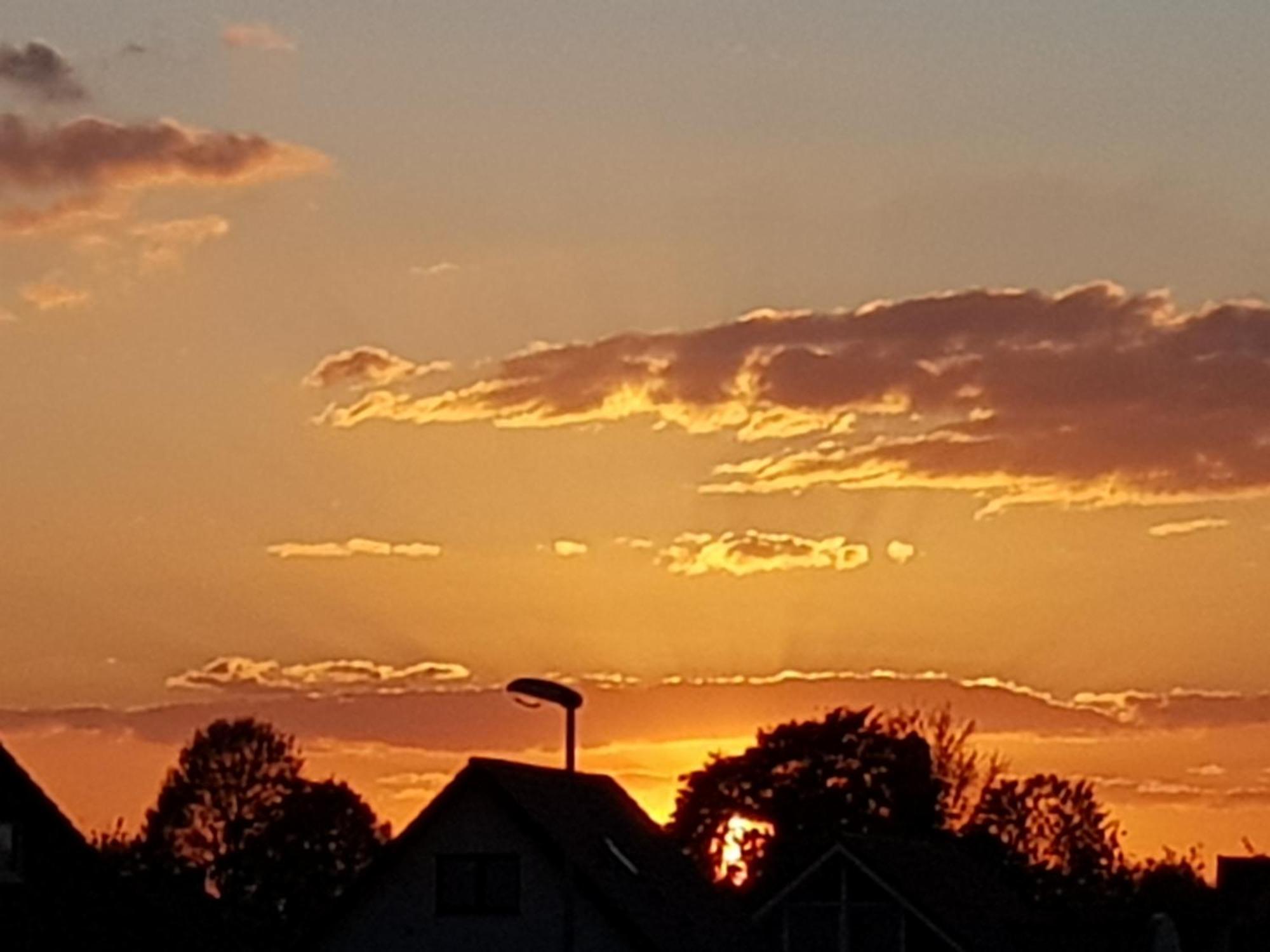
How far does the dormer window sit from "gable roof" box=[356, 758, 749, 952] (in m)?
7.27

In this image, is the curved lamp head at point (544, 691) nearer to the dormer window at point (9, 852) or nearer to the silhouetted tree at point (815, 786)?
the dormer window at point (9, 852)

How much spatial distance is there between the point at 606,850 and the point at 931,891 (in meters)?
9.29

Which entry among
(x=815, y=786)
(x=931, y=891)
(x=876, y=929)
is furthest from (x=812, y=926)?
(x=815, y=786)

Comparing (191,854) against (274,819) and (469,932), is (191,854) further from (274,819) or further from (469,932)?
(469,932)

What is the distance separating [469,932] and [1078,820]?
6640 centimetres

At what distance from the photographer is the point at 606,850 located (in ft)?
212

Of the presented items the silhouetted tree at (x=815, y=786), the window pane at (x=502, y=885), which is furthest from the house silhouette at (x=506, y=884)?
the silhouetted tree at (x=815, y=786)

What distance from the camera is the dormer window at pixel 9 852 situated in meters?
61.7

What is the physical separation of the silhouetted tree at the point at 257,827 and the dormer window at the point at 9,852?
59731 millimetres

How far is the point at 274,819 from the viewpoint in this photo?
127312 mm

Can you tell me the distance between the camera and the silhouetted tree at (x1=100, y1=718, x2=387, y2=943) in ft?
408

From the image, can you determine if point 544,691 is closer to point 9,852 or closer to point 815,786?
point 9,852

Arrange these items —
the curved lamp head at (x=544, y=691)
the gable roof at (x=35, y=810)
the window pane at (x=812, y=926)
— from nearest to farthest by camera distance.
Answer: the curved lamp head at (x=544, y=691), the gable roof at (x=35, y=810), the window pane at (x=812, y=926)

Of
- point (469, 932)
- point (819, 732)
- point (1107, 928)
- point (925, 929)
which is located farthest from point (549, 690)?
point (819, 732)
